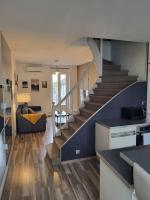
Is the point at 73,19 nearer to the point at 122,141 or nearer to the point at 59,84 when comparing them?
the point at 122,141

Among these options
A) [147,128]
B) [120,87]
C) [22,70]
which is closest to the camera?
[147,128]

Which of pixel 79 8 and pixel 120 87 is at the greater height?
pixel 79 8

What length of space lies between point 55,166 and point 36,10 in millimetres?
2796

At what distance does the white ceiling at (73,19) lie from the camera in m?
1.97

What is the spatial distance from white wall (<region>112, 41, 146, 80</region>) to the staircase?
18 centimetres

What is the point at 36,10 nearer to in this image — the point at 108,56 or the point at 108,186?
the point at 108,186

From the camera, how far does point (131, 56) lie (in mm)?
4371

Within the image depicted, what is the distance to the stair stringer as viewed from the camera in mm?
3488

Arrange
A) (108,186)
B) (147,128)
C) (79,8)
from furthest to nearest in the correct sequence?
(147,128), (79,8), (108,186)

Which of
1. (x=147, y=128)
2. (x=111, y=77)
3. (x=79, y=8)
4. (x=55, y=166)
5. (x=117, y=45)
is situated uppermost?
(x=117, y=45)

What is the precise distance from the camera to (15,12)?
219 cm

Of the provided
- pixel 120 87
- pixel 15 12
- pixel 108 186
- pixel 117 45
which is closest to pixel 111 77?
pixel 120 87

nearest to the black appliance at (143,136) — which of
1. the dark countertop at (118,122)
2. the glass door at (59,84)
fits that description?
the dark countertop at (118,122)

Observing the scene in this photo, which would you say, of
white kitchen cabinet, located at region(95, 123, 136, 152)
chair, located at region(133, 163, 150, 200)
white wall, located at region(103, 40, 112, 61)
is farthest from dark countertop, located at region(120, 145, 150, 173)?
white wall, located at region(103, 40, 112, 61)
